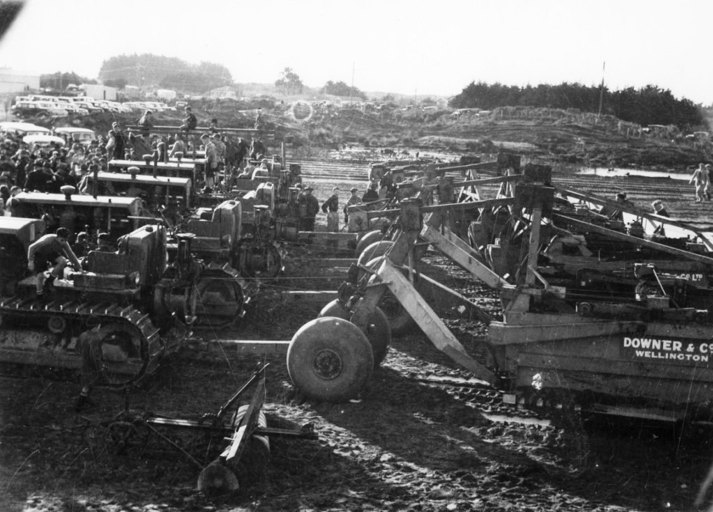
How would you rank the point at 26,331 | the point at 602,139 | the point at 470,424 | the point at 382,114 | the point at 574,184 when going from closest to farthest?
the point at 470,424
the point at 26,331
the point at 574,184
the point at 602,139
the point at 382,114

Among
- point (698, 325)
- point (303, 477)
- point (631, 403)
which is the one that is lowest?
point (303, 477)

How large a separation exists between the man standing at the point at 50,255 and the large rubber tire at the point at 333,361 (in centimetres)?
308

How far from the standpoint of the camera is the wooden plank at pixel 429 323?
28.9 feet

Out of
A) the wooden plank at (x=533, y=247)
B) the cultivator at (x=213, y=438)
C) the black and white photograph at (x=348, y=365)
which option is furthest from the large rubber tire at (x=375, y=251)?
the cultivator at (x=213, y=438)

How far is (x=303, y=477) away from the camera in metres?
7.22

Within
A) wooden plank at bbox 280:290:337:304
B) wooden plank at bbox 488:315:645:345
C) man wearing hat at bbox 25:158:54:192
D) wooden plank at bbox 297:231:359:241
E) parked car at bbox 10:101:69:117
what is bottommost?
wooden plank at bbox 280:290:337:304

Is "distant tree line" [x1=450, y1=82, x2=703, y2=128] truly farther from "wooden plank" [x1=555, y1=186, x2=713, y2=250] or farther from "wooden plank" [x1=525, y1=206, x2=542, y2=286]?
"wooden plank" [x1=525, y1=206, x2=542, y2=286]

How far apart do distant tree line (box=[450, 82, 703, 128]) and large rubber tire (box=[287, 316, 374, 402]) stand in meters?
63.8

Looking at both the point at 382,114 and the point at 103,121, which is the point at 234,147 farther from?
the point at 382,114

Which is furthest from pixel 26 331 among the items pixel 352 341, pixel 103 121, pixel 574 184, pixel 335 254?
pixel 103 121

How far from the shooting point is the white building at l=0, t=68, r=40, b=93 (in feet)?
203

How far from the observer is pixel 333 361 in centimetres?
903

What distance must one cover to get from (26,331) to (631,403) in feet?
23.1

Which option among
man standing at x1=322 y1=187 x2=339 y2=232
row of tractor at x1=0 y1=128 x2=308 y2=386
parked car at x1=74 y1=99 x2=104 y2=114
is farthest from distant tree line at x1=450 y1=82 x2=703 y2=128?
row of tractor at x1=0 y1=128 x2=308 y2=386
